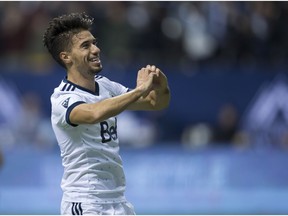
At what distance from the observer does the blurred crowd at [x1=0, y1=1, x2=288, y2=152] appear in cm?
1518

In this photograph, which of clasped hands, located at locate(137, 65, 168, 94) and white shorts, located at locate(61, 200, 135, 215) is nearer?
clasped hands, located at locate(137, 65, 168, 94)

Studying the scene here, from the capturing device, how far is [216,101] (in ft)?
51.6

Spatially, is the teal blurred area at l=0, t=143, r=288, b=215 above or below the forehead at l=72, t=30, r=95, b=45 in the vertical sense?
above

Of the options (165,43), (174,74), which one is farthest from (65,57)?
(174,74)

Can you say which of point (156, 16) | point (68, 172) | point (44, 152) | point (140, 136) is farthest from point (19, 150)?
point (68, 172)

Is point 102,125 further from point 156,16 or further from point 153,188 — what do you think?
point 156,16

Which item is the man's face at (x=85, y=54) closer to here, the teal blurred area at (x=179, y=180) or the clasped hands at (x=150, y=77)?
the clasped hands at (x=150, y=77)

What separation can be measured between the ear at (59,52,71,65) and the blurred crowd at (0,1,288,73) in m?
7.98

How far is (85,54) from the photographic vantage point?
730cm

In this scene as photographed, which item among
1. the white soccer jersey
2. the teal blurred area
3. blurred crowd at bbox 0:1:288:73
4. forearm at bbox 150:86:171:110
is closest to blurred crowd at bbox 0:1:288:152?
blurred crowd at bbox 0:1:288:73

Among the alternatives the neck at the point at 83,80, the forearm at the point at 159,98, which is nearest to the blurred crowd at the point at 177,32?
the forearm at the point at 159,98

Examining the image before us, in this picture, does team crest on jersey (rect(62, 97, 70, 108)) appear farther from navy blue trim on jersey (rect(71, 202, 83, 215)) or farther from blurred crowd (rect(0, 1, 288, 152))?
blurred crowd (rect(0, 1, 288, 152))

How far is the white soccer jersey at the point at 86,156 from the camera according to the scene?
23.6ft

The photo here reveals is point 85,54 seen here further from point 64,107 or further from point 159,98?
point 159,98
